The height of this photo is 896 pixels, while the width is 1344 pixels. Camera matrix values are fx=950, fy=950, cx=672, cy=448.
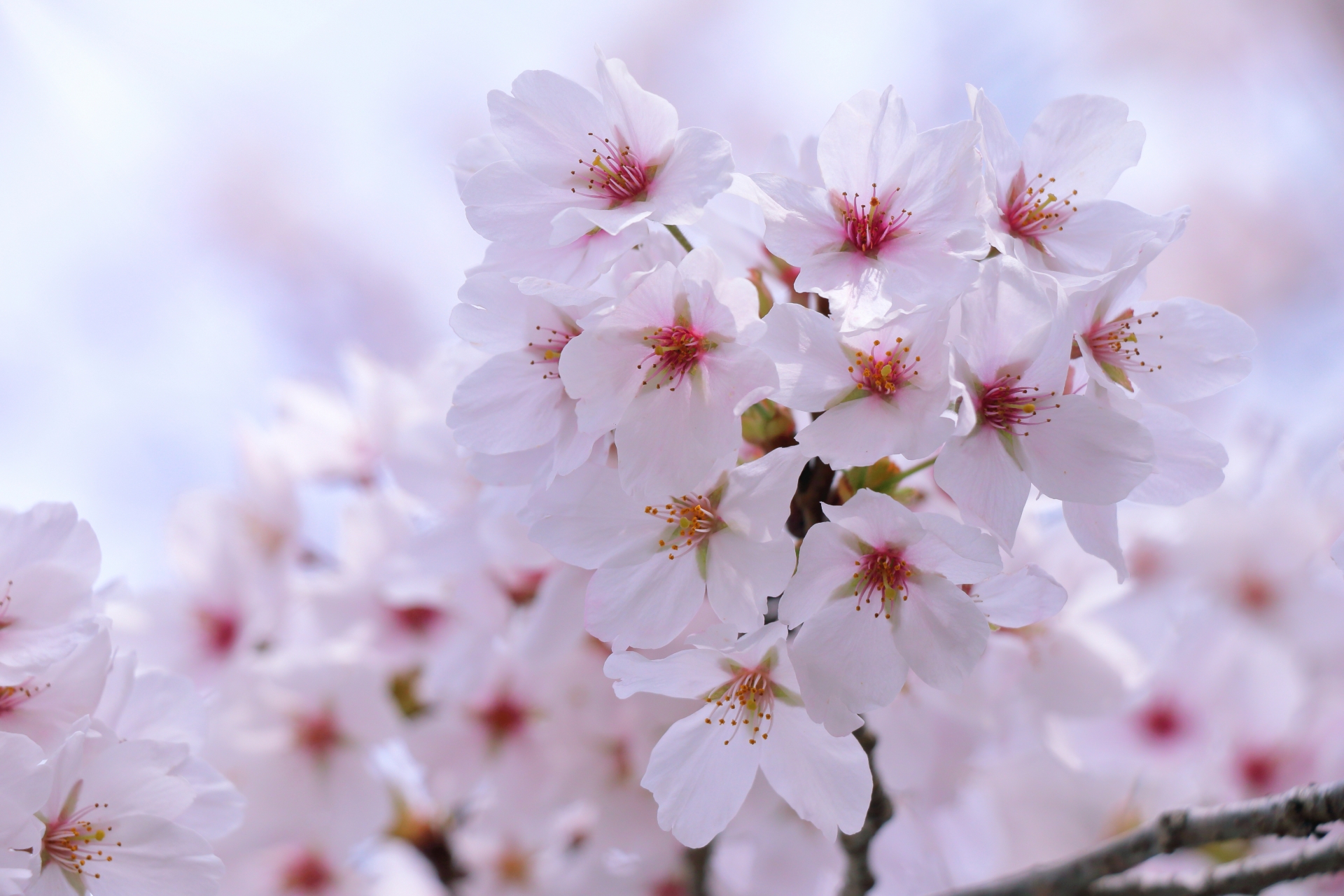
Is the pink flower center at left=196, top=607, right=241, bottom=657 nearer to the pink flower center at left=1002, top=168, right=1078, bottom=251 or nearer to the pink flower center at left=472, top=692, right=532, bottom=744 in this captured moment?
the pink flower center at left=472, top=692, right=532, bottom=744

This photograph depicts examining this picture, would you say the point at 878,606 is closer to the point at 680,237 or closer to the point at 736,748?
the point at 736,748

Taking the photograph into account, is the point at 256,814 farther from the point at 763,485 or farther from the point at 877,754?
the point at 763,485

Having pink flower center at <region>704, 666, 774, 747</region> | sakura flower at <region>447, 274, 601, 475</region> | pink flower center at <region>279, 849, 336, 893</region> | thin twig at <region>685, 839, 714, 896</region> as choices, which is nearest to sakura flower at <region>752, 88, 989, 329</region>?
sakura flower at <region>447, 274, 601, 475</region>

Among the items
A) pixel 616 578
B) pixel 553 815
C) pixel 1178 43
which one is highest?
pixel 1178 43

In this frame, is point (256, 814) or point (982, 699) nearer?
point (982, 699)

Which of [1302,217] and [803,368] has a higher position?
[1302,217]

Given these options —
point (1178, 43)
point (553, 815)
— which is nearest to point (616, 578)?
point (553, 815)

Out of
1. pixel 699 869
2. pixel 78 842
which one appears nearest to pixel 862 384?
pixel 78 842
